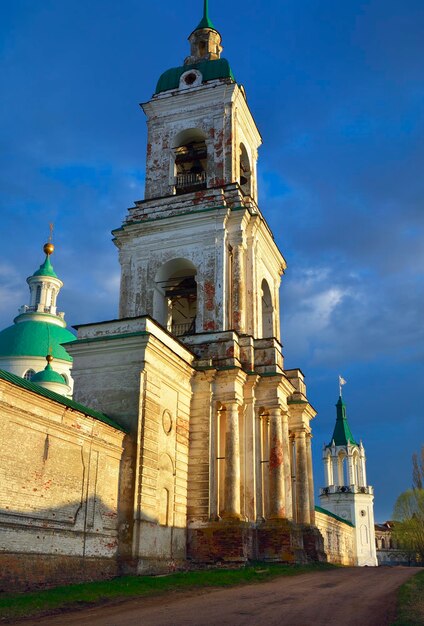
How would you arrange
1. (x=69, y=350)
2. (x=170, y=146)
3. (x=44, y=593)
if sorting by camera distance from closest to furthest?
(x=44, y=593) → (x=69, y=350) → (x=170, y=146)

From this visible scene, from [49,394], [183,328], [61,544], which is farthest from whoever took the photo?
[183,328]

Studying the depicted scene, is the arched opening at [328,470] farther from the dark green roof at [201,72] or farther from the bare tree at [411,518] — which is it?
the dark green roof at [201,72]

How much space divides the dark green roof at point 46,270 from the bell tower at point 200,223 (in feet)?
76.2

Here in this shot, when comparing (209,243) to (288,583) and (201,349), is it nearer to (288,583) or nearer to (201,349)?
(201,349)

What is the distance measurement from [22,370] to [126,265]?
1722 cm

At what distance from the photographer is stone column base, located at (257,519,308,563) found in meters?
22.3

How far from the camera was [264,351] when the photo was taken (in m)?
24.6

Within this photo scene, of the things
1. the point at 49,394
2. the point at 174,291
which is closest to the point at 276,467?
the point at 174,291

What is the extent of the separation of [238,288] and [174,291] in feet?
9.40

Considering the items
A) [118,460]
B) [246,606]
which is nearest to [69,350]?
[118,460]

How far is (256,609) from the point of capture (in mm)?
11406

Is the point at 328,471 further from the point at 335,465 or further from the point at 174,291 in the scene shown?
the point at 174,291

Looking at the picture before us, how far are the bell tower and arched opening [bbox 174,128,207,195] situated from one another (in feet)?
0.14

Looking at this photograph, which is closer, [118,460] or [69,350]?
[118,460]
